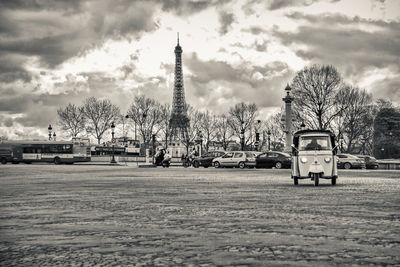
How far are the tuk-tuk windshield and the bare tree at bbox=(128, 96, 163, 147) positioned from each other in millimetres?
63079

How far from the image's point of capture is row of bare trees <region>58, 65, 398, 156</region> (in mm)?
54250

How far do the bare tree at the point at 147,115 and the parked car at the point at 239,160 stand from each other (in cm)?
3791

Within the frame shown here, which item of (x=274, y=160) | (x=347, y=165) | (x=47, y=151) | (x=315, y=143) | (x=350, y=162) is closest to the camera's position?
(x=315, y=143)

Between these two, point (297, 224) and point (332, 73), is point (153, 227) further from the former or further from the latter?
point (332, 73)

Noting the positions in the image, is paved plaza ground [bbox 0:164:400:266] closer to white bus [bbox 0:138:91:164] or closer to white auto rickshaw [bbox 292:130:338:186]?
white auto rickshaw [bbox 292:130:338:186]

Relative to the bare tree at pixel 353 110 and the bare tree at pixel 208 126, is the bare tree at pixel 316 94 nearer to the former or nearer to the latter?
the bare tree at pixel 353 110

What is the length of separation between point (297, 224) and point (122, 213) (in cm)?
328

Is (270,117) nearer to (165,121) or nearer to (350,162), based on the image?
(165,121)

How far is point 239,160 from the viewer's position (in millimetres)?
43375

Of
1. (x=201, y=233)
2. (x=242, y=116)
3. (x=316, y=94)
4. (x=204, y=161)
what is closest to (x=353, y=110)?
(x=316, y=94)

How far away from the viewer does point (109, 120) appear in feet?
264

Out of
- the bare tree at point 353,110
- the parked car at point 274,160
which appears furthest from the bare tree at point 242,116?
the parked car at point 274,160

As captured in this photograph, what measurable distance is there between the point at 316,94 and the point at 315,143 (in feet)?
119

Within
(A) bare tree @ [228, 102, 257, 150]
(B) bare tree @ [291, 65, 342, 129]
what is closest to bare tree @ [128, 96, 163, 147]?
(A) bare tree @ [228, 102, 257, 150]
